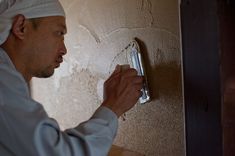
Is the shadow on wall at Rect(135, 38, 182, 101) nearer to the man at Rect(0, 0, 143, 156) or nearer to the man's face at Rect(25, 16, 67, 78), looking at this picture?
the man at Rect(0, 0, 143, 156)

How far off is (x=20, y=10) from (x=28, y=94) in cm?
21

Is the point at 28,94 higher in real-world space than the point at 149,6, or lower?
lower

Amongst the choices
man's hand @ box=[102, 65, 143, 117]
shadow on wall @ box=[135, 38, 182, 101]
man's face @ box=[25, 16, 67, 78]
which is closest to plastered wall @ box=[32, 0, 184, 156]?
shadow on wall @ box=[135, 38, 182, 101]

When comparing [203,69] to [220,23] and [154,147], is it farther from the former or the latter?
[154,147]

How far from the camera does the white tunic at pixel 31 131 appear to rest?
694mm

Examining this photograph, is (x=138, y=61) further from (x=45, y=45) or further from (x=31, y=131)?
(x=31, y=131)

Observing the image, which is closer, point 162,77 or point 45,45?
point 45,45

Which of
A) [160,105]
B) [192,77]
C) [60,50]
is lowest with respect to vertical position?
[160,105]

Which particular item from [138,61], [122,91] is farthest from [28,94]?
[138,61]

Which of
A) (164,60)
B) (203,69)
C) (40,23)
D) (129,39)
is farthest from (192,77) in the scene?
(40,23)

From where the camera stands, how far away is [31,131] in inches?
27.2

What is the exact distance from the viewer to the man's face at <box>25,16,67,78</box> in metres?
0.80

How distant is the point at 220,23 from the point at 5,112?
0.54 metres

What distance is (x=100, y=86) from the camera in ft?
4.01
